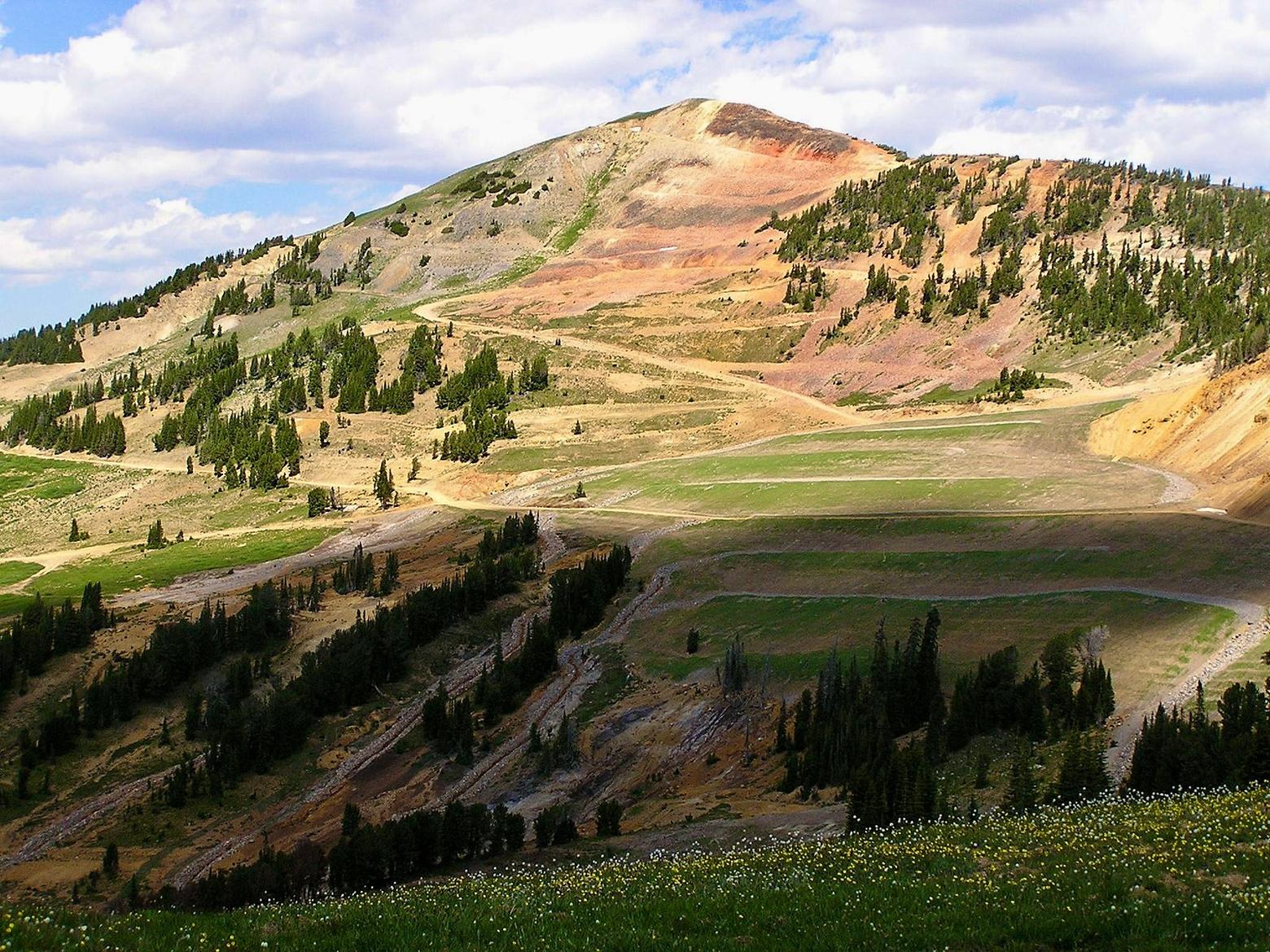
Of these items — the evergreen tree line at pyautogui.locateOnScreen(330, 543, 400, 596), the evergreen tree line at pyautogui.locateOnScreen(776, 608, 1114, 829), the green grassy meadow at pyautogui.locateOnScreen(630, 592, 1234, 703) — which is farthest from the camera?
the evergreen tree line at pyautogui.locateOnScreen(330, 543, 400, 596)

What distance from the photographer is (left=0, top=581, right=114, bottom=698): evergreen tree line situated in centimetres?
5797

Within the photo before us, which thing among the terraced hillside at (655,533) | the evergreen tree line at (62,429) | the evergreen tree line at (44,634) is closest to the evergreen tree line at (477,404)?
the terraced hillside at (655,533)

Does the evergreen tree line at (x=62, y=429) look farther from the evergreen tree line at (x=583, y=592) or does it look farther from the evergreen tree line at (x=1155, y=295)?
the evergreen tree line at (x=1155, y=295)

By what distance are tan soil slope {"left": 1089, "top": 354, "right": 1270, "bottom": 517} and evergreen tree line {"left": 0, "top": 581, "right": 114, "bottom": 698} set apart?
192ft

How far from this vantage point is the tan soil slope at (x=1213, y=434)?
203 feet

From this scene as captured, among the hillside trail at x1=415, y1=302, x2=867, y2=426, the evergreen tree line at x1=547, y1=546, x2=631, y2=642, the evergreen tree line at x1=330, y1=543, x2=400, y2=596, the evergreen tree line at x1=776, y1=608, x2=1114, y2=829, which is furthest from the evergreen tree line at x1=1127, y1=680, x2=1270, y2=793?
the hillside trail at x1=415, y1=302, x2=867, y2=426

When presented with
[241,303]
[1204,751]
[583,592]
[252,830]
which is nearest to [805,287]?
[583,592]

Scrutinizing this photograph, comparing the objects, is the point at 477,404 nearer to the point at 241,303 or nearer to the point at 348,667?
the point at 348,667

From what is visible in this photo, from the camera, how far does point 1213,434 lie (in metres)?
70.9

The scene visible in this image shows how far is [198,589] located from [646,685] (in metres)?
35.2

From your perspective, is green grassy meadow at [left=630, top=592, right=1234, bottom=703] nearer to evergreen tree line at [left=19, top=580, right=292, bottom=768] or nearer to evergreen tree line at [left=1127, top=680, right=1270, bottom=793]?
evergreen tree line at [left=1127, top=680, right=1270, bottom=793]

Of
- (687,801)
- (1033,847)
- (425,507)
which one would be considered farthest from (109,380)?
(1033,847)

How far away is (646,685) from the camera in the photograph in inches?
2035

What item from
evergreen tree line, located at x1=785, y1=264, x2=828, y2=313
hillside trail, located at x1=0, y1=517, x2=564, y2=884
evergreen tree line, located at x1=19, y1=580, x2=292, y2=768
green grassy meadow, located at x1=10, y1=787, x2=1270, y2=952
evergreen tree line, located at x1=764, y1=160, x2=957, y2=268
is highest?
evergreen tree line, located at x1=764, y1=160, x2=957, y2=268
